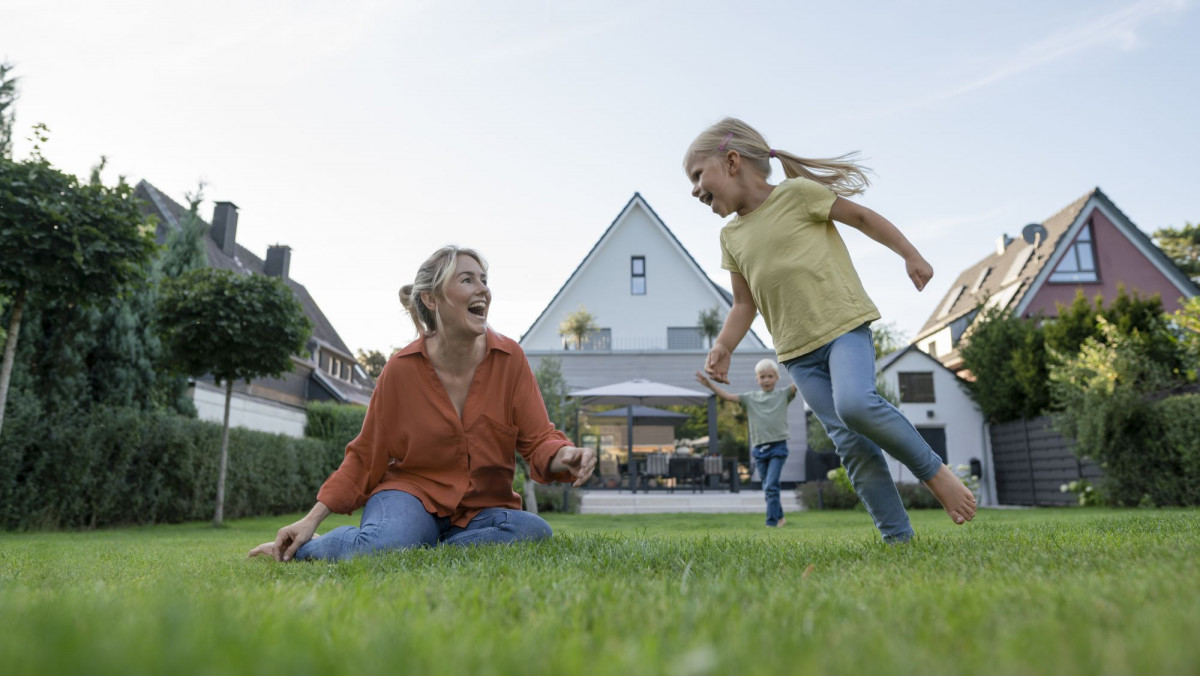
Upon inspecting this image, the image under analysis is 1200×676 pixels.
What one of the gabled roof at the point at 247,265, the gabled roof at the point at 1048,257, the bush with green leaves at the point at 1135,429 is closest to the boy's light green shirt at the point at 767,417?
the bush with green leaves at the point at 1135,429

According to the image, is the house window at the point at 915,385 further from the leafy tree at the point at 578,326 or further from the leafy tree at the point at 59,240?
the leafy tree at the point at 59,240

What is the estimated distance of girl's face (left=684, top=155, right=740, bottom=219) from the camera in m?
3.54

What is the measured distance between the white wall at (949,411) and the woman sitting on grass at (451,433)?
61.5 ft

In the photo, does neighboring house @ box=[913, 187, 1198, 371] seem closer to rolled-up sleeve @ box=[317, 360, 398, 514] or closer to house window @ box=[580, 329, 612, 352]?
house window @ box=[580, 329, 612, 352]

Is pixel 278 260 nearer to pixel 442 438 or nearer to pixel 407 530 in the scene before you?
pixel 442 438

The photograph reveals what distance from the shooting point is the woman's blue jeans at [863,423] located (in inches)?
115

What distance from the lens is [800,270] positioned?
325 cm

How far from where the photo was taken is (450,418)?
11.3 feet

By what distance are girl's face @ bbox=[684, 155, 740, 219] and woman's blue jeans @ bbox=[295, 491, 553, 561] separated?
5.94ft

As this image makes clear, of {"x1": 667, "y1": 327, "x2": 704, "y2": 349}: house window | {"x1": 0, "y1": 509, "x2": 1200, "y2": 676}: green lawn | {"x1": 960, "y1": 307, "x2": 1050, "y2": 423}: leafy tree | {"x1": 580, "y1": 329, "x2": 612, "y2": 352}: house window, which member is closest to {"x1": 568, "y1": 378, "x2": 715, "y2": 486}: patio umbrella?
{"x1": 580, "y1": 329, "x2": 612, "y2": 352}: house window

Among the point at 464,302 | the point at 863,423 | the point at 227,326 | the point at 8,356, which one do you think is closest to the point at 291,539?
the point at 464,302

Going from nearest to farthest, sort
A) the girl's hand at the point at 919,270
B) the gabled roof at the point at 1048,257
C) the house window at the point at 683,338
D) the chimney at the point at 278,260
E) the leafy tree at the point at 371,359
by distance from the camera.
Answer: the girl's hand at the point at 919,270
the gabled roof at the point at 1048,257
the house window at the point at 683,338
the chimney at the point at 278,260
the leafy tree at the point at 371,359

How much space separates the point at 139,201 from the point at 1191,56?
15828mm

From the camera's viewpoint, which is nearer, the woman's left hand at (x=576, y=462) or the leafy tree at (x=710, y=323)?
the woman's left hand at (x=576, y=462)
